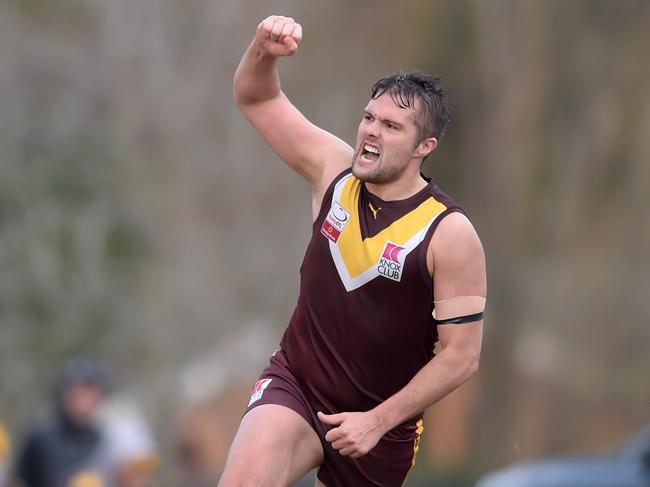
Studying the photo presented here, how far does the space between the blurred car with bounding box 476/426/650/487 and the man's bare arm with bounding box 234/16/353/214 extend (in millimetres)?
6126

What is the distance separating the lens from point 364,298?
578 cm

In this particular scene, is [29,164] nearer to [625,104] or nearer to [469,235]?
[625,104]

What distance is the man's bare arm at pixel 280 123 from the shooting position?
6.02 m

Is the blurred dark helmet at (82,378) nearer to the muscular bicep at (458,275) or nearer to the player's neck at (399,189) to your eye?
the player's neck at (399,189)

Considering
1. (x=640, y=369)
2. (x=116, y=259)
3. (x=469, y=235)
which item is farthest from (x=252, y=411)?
(x=640, y=369)

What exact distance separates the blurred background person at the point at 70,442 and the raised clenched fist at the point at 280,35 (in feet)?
10.7

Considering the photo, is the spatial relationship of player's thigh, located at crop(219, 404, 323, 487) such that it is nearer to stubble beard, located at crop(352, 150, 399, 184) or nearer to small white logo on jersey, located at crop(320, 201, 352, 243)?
small white logo on jersey, located at crop(320, 201, 352, 243)

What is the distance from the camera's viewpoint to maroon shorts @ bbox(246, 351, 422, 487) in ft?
19.2

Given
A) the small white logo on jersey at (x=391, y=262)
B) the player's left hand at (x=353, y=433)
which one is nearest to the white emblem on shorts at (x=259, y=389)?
the player's left hand at (x=353, y=433)

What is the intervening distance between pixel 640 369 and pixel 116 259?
23.6 ft

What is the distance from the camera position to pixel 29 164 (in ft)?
57.2

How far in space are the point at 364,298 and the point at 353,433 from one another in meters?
0.64

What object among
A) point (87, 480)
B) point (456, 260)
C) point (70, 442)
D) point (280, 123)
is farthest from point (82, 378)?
point (456, 260)

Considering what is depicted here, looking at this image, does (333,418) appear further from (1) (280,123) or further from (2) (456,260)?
(1) (280,123)
